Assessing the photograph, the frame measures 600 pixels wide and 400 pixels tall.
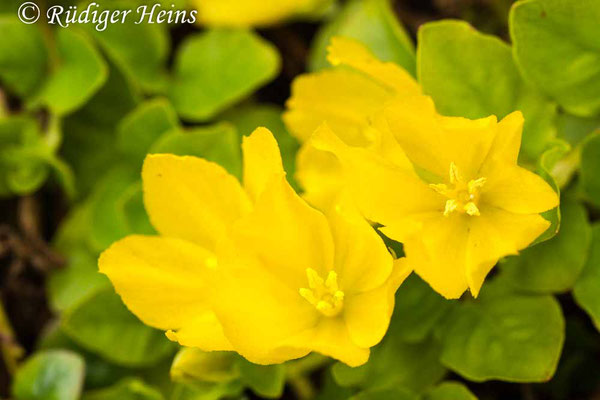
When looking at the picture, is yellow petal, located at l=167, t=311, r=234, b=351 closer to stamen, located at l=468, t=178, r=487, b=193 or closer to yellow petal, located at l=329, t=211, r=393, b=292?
yellow petal, located at l=329, t=211, r=393, b=292

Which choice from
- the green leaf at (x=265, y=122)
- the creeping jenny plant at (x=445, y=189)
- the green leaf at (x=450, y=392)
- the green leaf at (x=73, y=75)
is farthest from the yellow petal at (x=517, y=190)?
the green leaf at (x=73, y=75)

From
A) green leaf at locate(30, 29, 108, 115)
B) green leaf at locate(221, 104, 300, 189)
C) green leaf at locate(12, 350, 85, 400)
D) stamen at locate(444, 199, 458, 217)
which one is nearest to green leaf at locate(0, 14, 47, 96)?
green leaf at locate(30, 29, 108, 115)

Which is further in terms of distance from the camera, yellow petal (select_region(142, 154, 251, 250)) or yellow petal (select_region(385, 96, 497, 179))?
yellow petal (select_region(142, 154, 251, 250))

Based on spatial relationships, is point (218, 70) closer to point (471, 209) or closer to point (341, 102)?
→ point (341, 102)

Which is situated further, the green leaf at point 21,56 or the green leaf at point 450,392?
the green leaf at point 21,56

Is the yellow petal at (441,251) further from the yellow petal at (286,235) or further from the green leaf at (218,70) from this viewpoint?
the green leaf at (218,70)

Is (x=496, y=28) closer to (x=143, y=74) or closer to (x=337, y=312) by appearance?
(x=143, y=74)
